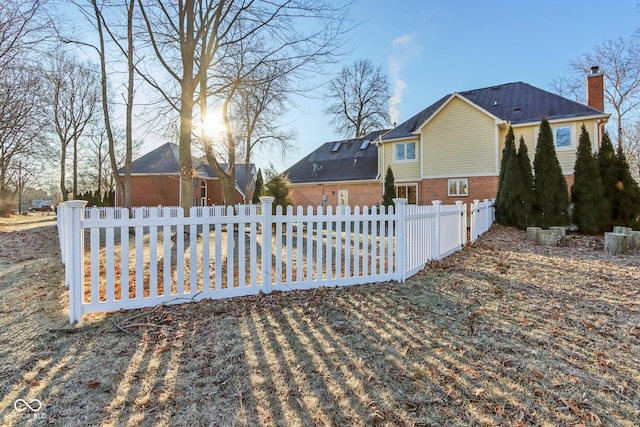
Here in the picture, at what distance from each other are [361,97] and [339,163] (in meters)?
10.2

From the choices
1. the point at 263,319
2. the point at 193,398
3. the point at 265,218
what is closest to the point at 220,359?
the point at 193,398

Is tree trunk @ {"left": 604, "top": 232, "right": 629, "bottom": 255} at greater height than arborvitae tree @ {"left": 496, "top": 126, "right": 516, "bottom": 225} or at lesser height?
lesser

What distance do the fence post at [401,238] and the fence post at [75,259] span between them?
12.6 feet

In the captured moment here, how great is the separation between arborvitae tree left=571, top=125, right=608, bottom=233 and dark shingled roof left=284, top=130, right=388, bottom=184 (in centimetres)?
1080

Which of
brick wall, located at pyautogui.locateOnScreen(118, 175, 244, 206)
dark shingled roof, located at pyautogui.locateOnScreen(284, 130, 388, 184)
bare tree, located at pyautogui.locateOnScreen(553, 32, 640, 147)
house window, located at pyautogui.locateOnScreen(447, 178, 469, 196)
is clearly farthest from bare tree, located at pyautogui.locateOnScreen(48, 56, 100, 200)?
bare tree, located at pyautogui.locateOnScreen(553, 32, 640, 147)

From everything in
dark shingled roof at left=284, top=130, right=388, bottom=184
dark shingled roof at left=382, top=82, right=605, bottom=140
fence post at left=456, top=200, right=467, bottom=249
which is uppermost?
dark shingled roof at left=382, top=82, right=605, bottom=140

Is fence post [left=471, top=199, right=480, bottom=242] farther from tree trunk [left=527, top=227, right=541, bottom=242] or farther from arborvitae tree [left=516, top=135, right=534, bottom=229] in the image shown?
arborvitae tree [left=516, top=135, right=534, bottom=229]

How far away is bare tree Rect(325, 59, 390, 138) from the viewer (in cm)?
2991

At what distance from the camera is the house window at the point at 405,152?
744 inches

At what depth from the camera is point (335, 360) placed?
2.62m

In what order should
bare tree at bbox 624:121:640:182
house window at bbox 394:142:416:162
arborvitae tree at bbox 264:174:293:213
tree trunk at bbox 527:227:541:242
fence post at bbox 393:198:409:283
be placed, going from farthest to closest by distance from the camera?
bare tree at bbox 624:121:640:182 < house window at bbox 394:142:416:162 < arborvitae tree at bbox 264:174:293:213 < tree trunk at bbox 527:227:541:242 < fence post at bbox 393:198:409:283

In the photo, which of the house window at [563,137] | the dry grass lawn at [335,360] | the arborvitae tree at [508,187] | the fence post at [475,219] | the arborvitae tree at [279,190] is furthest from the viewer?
the house window at [563,137]

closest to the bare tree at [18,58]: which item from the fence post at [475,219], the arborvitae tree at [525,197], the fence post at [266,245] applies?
the fence post at [266,245]

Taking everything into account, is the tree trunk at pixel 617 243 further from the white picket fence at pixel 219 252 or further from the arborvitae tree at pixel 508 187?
the white picket fence at pixel 219 252
